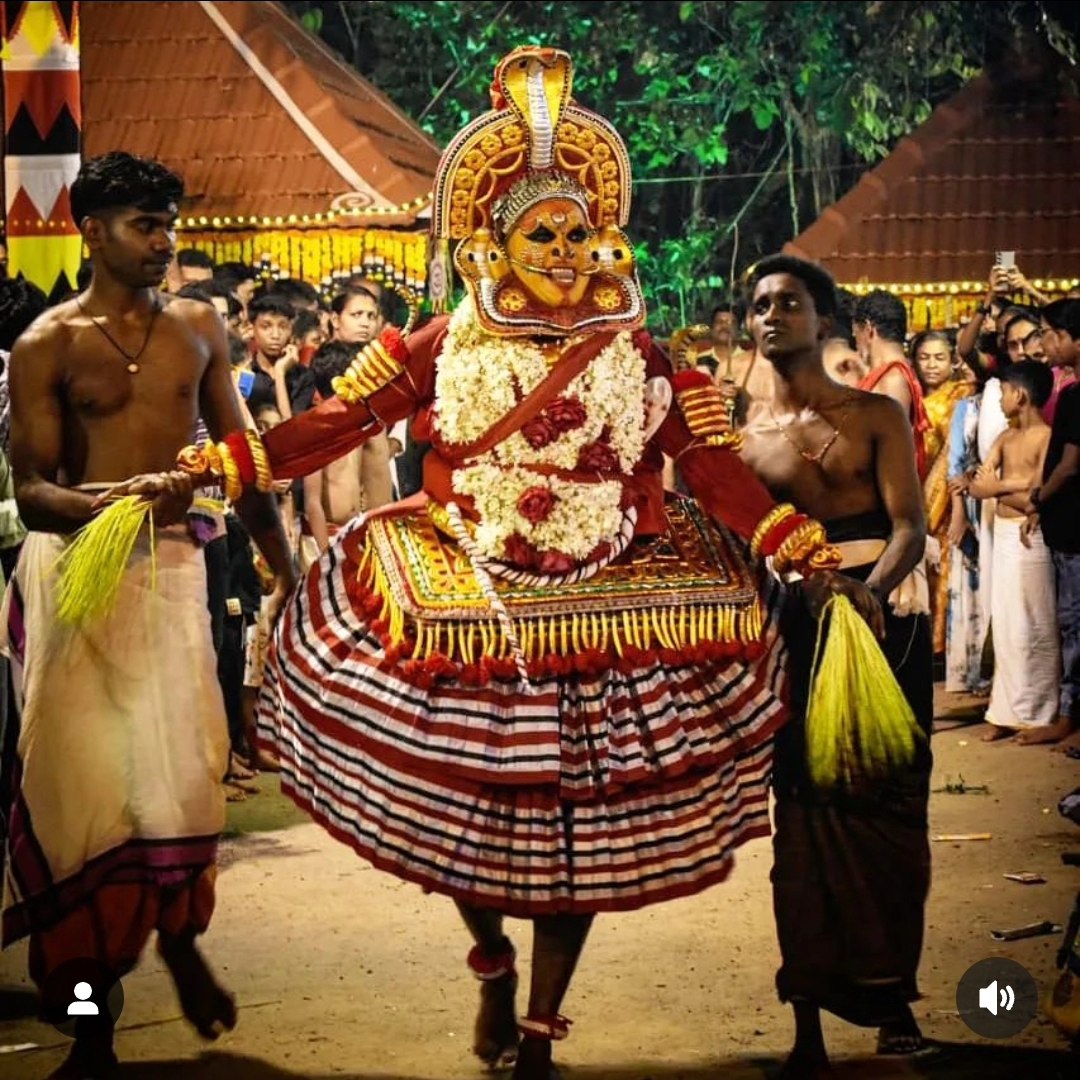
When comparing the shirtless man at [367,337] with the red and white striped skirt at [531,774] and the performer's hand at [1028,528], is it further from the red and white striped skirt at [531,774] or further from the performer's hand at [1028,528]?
the red and white striped skirt at [531,774]

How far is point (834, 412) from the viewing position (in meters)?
5.54

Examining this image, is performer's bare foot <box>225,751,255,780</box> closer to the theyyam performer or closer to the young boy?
the young boy

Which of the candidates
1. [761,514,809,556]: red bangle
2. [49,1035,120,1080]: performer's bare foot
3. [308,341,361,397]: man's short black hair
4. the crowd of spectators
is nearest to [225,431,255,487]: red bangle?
[761,514,809,556]: red bangle

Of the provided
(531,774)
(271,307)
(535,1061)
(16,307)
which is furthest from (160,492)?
(271,307)

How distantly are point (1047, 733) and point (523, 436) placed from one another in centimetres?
580

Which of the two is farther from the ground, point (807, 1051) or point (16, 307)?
point (16, 307)

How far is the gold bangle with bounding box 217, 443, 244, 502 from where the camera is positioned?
521 cm

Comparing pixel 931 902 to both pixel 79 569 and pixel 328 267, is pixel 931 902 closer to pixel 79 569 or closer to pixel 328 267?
pixel 79 569

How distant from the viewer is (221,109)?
16.6m

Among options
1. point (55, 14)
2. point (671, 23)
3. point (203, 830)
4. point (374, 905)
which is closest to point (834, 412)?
point (203, 830)

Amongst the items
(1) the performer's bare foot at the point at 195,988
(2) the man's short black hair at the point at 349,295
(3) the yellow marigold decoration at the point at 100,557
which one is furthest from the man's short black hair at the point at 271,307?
(1) the performer's bare foot at the point at 195,988

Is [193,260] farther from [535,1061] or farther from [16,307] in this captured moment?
[535,1061]

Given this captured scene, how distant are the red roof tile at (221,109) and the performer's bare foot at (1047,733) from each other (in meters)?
7.42

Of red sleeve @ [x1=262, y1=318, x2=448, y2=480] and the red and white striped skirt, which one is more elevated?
red sleeve @ [x1=262, y1=318, x2=448, y2=480]
